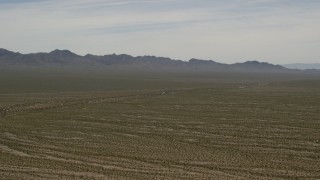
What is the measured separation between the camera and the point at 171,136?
25812 mm

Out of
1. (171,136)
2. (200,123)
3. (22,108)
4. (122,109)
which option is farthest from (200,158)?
(22,108)

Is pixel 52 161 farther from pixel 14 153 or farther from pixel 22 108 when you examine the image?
pixel 22 108

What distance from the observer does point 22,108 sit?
3966cm

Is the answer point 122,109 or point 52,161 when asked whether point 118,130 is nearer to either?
point 52,161

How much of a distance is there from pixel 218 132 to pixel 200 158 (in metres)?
6.87

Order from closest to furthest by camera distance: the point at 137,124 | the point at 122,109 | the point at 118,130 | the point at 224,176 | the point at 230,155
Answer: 1. the point at 224,176
2. the point at 230,155
3. the point at 118,130
4. the point at 137,124
5. the point at 122,109

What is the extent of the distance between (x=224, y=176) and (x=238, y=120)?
15.0m

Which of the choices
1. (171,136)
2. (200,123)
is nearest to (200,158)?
(171,136)

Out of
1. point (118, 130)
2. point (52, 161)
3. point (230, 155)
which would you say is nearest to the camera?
point (52, 161)

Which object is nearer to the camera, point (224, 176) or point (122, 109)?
point (224, 176)

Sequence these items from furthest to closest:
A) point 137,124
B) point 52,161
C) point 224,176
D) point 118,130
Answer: point 137,124
point 118,130
point 52,161
point 224,176

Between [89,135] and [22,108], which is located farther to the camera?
[22,108]

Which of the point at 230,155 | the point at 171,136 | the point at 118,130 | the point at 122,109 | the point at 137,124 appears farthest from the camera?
the point at 122,109

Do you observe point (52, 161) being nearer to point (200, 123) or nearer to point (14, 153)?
point (14, 153)
